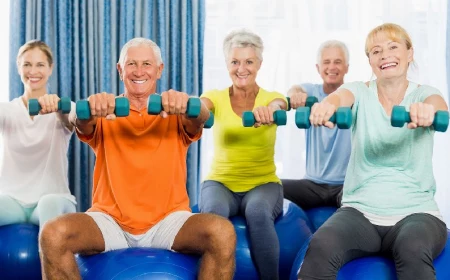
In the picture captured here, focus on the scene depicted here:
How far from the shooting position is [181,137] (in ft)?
8.39

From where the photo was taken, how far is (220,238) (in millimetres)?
2227

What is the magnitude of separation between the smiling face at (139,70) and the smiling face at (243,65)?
0.55 m

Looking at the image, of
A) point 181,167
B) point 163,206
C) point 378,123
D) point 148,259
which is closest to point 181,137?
point 181,167

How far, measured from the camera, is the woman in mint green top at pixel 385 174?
211cm

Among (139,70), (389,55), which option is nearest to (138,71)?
(139,70)

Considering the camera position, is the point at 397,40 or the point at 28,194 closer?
the point at 397,40

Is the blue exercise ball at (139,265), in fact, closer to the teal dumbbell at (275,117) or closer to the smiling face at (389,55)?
the teal dumbbell at (275,117)

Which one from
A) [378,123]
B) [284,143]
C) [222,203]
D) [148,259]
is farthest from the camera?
[284,143]

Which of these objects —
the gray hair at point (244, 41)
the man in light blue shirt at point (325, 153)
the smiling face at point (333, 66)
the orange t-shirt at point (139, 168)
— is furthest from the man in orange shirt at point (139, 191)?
the smiling face at point (333, 66)

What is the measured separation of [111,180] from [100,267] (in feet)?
1.26

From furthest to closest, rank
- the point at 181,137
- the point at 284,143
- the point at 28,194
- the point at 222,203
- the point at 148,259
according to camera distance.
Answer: the point at 284,143 < the point at 28,194 < the point at 222,203 < the point at 181,137 < the point at 148,259

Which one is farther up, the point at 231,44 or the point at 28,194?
the point at 231,44

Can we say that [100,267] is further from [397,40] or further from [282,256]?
[397,40]

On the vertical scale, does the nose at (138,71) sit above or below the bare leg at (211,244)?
above
